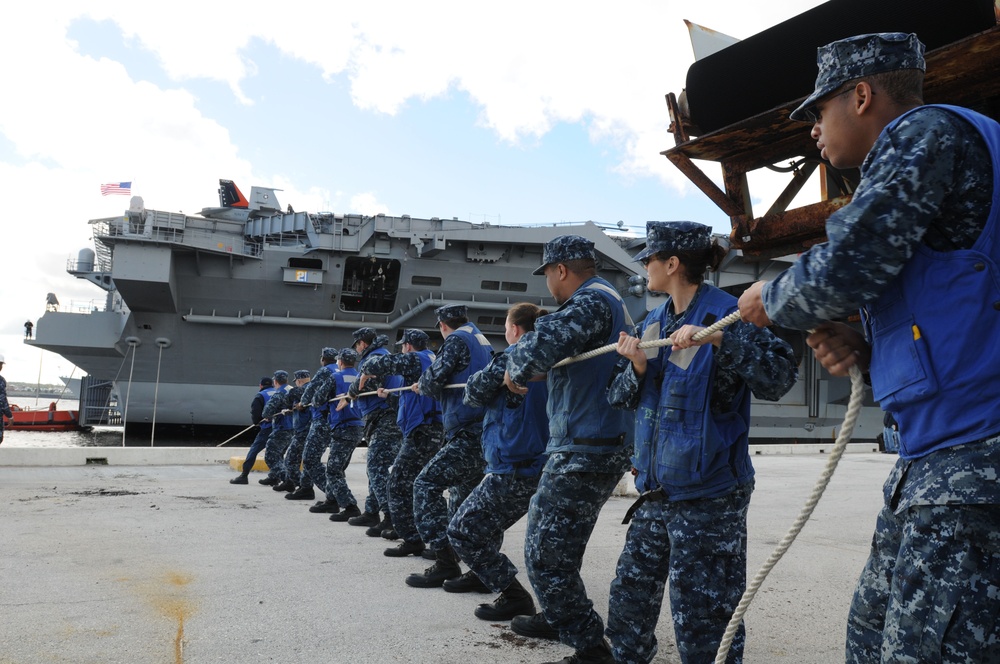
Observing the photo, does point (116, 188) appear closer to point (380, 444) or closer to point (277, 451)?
point (277, 451)

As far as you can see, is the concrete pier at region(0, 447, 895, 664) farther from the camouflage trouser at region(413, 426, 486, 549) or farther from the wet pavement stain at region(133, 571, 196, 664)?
the camouflage trouser at region(413, 426, 486, 549)

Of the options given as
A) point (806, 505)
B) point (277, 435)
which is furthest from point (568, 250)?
point (277, 435)

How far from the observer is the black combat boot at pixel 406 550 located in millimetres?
5145

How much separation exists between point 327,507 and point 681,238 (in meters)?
5.98

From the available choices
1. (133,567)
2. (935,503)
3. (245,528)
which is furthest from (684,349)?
(245,528)

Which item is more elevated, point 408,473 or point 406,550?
point 408,473

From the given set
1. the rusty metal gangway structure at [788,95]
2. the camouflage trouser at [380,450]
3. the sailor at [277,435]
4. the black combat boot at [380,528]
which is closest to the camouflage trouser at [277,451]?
the sailor at [277,435]

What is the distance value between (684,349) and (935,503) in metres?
1.11

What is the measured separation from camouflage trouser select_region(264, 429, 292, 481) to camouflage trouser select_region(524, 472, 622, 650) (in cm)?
765

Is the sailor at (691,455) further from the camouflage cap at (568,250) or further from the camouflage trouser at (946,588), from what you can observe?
the camouflage trouser at (946,588)

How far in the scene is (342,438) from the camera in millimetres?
7520

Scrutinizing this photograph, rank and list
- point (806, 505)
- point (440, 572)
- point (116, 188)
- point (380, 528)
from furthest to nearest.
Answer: point (116, 188) → point (380, 528) → point (440, 572) → point (806, 505)

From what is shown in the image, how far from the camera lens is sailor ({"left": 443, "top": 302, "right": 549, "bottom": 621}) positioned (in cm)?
354

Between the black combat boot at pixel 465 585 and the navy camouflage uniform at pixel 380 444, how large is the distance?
7.16 feet
